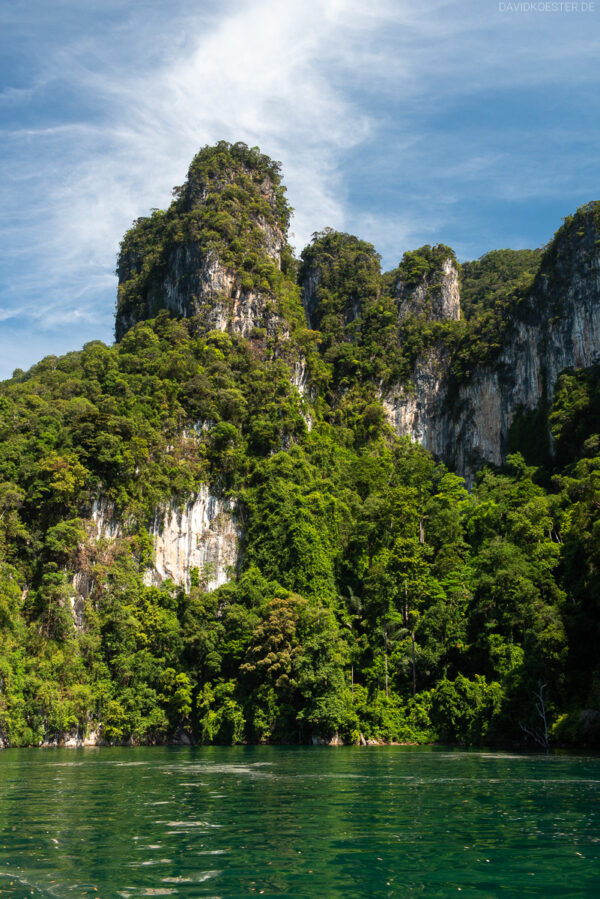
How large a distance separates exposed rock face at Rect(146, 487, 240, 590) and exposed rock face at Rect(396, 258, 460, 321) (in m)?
42.4

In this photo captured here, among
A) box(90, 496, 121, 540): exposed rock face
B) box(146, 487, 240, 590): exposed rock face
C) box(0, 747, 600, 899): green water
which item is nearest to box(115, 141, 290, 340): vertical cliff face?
box(146, 487, 240, 590): exposed rock face

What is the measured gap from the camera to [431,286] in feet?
310

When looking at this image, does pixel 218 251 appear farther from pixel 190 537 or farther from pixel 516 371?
pixel 190 537

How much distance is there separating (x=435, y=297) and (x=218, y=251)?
2840 centimetres

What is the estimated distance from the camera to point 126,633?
50906 millimetres

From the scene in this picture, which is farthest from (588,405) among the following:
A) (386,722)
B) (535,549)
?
(386,722)

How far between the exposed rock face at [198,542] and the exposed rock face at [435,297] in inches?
1668

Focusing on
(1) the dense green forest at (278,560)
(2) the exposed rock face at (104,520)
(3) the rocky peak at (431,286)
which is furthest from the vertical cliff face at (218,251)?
(2) the exposed rock face at (104,520)

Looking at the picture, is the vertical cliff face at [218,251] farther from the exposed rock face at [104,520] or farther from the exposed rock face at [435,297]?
the exposed rock face at [104,520]

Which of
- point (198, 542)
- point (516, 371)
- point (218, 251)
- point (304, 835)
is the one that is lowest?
point (304, 835)

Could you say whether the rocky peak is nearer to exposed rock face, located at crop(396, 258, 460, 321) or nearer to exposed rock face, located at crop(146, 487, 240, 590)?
exposed rock face, located at crop(396, 258, 460, 321)

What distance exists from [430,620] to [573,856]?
132 ft

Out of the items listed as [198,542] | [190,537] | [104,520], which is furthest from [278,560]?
[104,520]

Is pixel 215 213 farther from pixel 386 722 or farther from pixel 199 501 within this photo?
pixel 386 722
